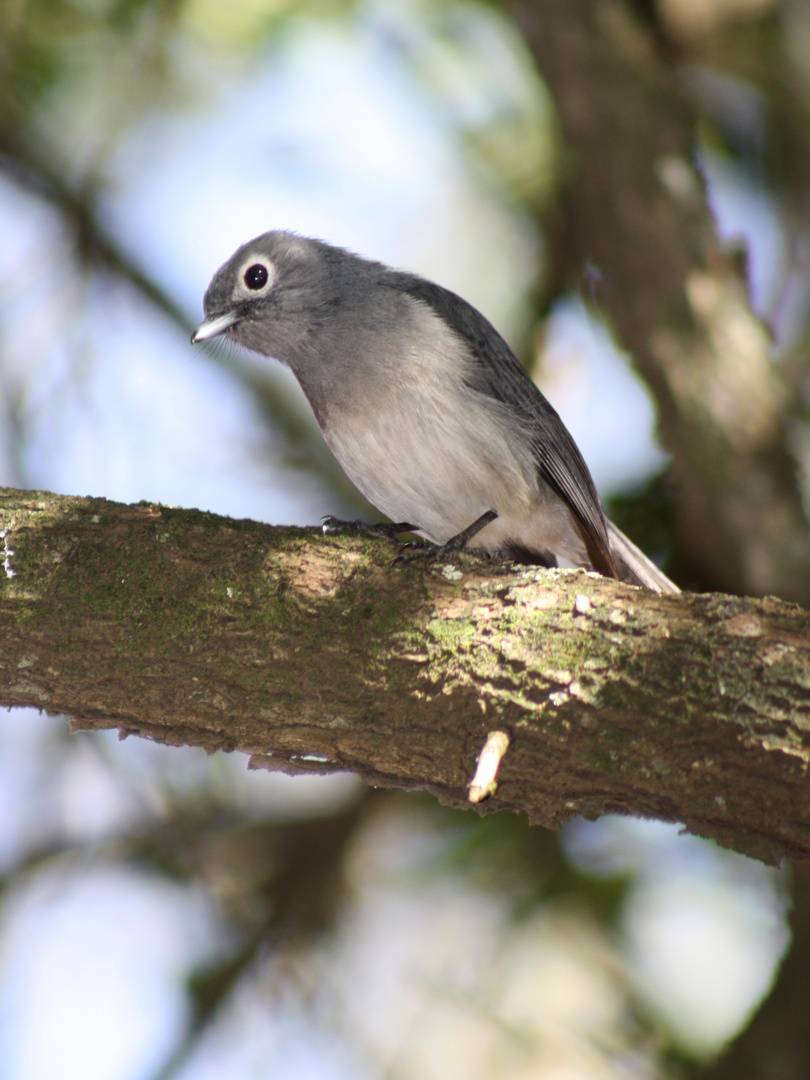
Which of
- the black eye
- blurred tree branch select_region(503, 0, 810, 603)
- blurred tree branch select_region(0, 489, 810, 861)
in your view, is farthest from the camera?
blurred tree branch select_region(503, 0, 810, 603)

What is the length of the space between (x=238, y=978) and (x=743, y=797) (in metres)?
3.80

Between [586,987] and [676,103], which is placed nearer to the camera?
[586,987]

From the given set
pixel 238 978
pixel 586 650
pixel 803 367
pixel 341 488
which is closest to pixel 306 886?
Answer: pixel 238 978

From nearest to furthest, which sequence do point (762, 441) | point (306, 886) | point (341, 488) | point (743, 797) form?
point (743, 797) → point (762, 441) → point (306, 886) → point (341, 488)

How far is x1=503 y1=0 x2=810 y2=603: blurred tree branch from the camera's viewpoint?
5.86 metres

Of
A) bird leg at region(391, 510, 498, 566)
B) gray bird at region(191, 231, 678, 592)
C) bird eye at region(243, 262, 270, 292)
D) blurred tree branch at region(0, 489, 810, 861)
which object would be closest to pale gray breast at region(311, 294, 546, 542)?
gray bird at region(191, 231, 678, 592)

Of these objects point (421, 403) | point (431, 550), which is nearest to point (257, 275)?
point (421, 403)

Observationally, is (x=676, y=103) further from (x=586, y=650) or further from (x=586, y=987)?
(x=586, y=987)

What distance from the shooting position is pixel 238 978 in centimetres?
593

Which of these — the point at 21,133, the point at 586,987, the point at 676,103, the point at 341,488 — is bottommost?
the point at 586,987

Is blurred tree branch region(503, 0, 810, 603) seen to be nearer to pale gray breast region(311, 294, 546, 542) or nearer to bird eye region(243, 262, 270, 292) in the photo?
pale gray breast region(311, 294, 546, 542)

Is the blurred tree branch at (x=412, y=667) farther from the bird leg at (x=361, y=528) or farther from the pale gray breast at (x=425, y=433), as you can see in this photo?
the pale gray breast at (x=425, y=433)

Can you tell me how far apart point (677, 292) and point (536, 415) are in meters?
1.78

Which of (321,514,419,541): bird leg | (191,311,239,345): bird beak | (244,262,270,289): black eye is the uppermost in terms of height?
(244,262,270,289): black eye
